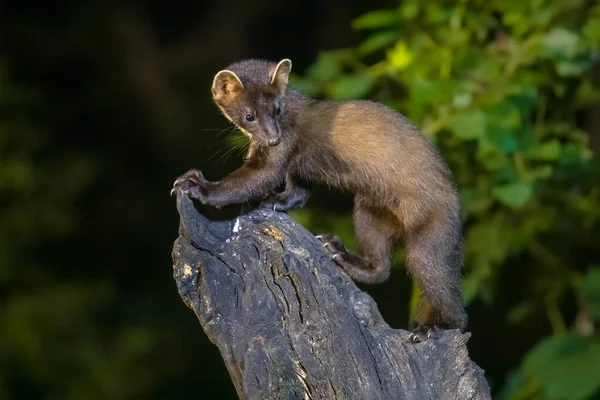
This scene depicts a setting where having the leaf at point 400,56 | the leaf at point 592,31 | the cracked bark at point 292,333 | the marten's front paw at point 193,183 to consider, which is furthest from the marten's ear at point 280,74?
the leaf at point 592,31

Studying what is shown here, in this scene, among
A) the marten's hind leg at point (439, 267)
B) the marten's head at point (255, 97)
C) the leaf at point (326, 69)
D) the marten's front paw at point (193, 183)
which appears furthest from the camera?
the leaf at point (326, 69)

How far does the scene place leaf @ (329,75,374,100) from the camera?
5684 millimetres

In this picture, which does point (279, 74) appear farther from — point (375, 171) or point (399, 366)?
point (399, 366)

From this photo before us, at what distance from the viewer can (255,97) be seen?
5.08 metres

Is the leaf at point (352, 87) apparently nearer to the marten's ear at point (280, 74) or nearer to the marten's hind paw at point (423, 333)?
the marten's ear at point (280, 74)

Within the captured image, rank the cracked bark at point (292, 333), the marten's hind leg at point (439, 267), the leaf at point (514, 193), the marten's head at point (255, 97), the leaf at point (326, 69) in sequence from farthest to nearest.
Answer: the leaf at point (326, 69) → the leaf at point (514, 193) → the marten's head at point (255, 97) → the marten's hind leg at point (439, 267) → the cracked bark at point (292, 333)

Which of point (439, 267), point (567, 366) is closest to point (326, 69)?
point (439, 267)

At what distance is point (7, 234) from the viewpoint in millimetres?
9164

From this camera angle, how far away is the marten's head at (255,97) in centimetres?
505

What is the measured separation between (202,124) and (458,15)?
4840mm

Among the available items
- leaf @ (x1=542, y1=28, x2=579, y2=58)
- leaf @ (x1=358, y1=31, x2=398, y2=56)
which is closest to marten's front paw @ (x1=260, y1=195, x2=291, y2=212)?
leaf @ (x1=358, y1=31, x2=398, y2=56)

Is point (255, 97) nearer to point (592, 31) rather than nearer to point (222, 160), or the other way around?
point (592, 31)

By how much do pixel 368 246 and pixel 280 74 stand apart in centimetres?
89

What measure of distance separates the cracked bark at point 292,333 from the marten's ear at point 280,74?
128cm
